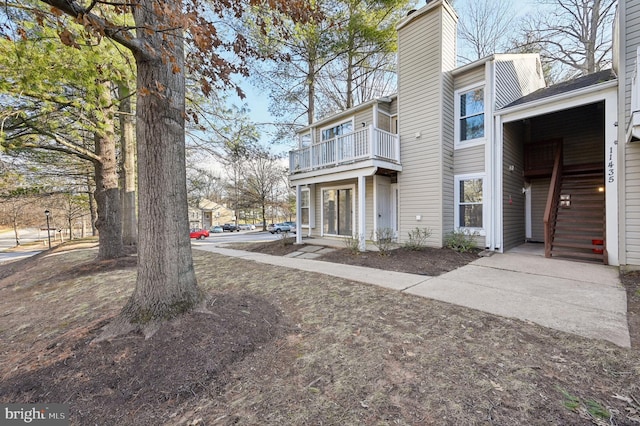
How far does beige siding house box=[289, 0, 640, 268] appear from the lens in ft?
22.9

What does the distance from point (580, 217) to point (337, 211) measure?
7383 millimetres

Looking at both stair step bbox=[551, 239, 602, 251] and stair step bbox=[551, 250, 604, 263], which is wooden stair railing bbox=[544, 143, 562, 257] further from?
stair step bbox=[551, 250, 604, 263]

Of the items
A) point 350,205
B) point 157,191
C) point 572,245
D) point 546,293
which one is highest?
point 157,191

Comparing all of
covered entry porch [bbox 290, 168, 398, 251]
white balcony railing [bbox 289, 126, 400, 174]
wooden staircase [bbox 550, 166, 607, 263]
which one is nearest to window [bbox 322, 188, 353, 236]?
covered entry porch [bbox 290, 168, 398, 251]

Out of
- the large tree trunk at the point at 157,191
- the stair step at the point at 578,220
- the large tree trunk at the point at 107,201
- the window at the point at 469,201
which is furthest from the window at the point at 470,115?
the large tree trunk at the point at 107,201

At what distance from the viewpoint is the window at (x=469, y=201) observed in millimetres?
7750

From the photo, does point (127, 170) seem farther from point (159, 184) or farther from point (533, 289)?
point (533, 289)

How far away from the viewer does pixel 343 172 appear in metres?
8.70

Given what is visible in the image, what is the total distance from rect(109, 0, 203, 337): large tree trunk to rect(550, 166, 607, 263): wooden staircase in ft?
28.0

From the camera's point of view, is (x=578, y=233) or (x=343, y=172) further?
(x=343, y=172)

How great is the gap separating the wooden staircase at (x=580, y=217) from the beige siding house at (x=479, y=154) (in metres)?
0.02

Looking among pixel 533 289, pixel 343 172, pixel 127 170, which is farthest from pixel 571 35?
pixel 127 170

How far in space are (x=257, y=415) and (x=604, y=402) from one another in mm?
2394

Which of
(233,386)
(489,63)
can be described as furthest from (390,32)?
(233,386)
